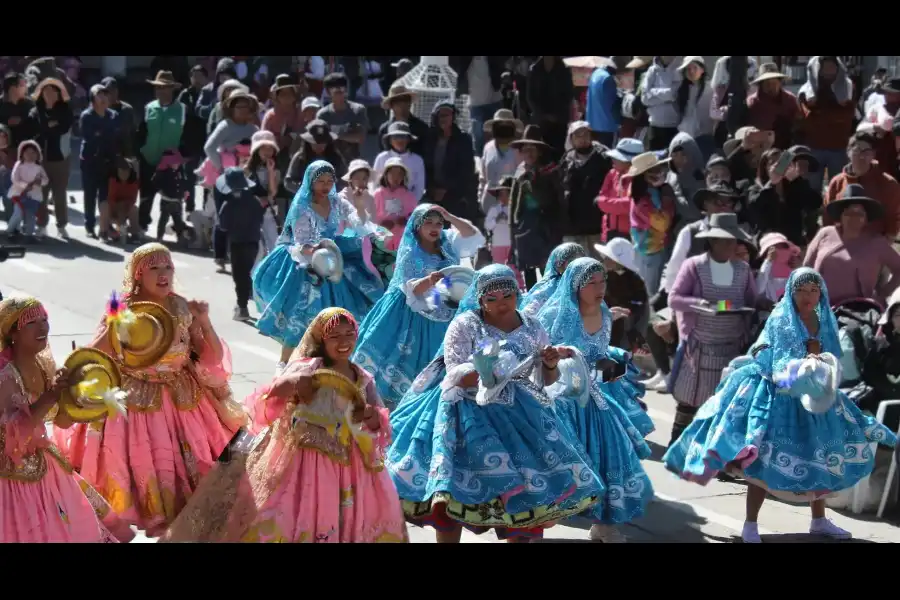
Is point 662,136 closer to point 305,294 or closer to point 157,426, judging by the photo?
point 305,294

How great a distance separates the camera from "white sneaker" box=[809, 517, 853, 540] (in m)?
10.0

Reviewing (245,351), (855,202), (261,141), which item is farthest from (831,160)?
(245,351)

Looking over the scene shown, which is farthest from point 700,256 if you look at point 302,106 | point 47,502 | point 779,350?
point 302,106

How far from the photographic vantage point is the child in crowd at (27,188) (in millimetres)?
18797

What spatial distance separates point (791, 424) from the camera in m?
9.72

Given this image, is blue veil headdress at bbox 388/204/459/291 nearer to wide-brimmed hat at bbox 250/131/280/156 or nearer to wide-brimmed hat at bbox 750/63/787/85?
wide-brimmed hat at bbox 250/131/280/156

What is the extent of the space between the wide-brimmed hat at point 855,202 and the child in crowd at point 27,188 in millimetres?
9903

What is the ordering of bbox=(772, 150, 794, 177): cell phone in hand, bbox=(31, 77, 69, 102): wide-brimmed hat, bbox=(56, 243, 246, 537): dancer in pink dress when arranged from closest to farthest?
bbox=(56, 243, 246, 537): dancer in pink dress
bbox=(772, 150, 794, 177): cell phone in hand
bbox=(31, 77, 69, 102): wide-brimmed hat

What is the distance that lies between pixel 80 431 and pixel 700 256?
4.75m

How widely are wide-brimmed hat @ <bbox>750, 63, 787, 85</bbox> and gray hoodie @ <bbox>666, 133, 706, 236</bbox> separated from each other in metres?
1.28

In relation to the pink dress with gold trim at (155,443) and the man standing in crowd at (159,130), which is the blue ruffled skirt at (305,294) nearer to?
the pink dress with gold trim at (155,443)

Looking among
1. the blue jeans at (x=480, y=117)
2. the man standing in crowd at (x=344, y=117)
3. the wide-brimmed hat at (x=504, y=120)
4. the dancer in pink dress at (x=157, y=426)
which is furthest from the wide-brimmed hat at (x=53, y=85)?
the dancer in pink dress at (x=157, y=426)

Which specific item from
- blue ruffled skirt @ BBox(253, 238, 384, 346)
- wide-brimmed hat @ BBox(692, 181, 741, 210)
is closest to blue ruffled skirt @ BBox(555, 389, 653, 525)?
blue ruffled skirt @ BBox(253, 238, 384, 346)

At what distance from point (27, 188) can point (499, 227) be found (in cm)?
603
